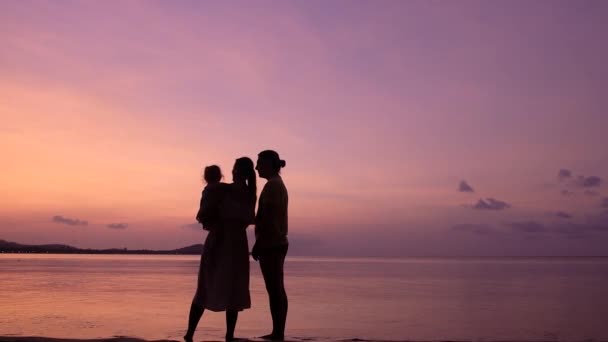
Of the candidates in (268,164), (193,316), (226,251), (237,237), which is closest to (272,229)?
(237,237)

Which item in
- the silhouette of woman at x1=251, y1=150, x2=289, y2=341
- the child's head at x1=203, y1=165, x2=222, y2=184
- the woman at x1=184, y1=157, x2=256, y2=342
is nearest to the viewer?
the woman at x1=184, y1=157, x2=256, y2=342

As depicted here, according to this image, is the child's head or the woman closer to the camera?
the woman

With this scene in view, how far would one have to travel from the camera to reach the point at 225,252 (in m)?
6.22

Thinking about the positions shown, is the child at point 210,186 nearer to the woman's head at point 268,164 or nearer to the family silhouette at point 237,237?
the family silhouette at point 237,237

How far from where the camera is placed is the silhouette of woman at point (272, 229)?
6395 millimetres

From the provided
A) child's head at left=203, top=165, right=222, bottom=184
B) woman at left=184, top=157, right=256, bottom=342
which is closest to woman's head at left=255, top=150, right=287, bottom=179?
woman at left=184, top=157, right=256, bottom=342

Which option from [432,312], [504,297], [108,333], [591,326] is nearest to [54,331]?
[108,333]

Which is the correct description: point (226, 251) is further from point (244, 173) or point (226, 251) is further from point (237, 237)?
point (244, 173)

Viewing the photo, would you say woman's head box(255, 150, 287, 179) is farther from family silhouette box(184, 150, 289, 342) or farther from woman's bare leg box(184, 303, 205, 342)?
woman's bare leg box(184, 303, 205, 342)

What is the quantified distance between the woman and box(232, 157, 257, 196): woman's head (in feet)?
0.03

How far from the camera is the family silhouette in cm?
618

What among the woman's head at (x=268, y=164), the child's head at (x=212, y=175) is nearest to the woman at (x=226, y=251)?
the child's head at (x=212, y=175)

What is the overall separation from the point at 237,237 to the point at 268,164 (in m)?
0.86

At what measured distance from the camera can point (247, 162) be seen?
20.9ft
